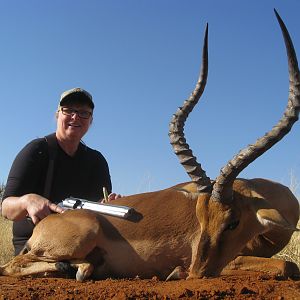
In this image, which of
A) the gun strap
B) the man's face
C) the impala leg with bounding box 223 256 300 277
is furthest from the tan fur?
the man's face

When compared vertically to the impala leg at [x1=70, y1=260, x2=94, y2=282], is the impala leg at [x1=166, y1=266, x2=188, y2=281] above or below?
below

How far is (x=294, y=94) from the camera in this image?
16.7 feet

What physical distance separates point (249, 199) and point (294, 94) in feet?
4.42

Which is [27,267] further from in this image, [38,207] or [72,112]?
[72,112]

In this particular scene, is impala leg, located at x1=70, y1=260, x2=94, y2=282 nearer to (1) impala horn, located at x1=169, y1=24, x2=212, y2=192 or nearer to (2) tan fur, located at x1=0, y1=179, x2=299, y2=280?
(2) tan fur, located at x1=0, y1=179, x2=299, y2=280

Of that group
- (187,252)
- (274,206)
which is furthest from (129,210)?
(274,206)

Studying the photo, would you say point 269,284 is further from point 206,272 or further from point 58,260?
point 58,260

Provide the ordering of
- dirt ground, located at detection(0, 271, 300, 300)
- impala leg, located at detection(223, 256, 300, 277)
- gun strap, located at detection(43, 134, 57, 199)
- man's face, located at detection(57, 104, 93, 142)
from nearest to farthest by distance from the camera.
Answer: dirt ground, located at detection(0, 271, 300, 300) < impala leg, located at detection(223, 256, 300, 277) < gun strap, located at detection(43, 134, 57, 199) < man's face, located at detection(57, 104, 93, 142)

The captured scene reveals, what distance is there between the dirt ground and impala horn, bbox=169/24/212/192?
4.05 ft

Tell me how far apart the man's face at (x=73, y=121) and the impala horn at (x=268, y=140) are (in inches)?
108

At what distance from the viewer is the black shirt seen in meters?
7.00

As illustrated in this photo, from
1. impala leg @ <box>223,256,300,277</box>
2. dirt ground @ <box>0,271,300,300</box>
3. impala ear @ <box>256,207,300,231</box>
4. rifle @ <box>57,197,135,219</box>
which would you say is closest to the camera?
dirt ground @ <box>0,271,300,300</box>

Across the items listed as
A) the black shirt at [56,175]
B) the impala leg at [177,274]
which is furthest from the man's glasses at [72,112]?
the impala leg at [177,274]

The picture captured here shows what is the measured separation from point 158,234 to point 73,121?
2.34m
